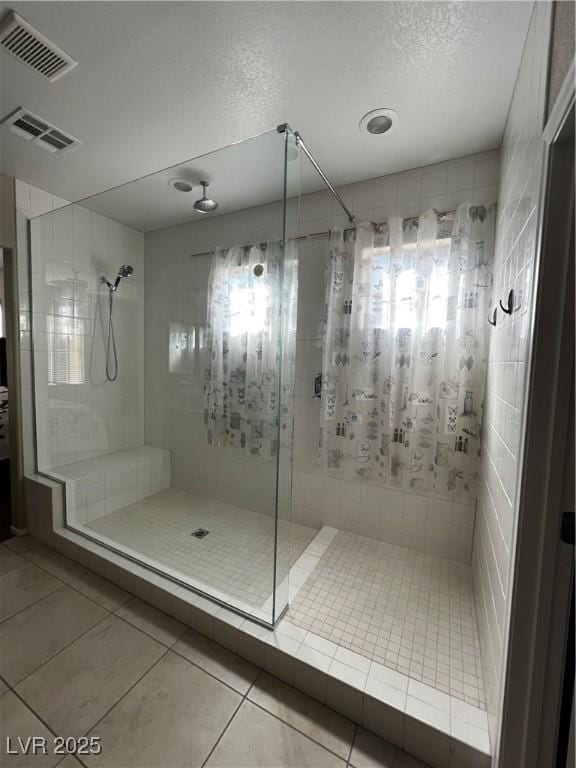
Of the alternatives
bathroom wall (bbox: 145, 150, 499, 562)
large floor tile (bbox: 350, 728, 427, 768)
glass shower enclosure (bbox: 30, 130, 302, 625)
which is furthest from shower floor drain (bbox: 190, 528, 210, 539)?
large floor tile (bbox: 350, 728, 427, 768)

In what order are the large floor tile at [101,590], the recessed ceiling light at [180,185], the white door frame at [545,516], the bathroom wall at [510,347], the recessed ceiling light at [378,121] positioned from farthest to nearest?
the recessed ceiling light at [180,185] < the large floor tile at [101,590] < the recessed ceiling light at [378,121] < the bathroom wall at [510,347] < the white door frame at [545,516]

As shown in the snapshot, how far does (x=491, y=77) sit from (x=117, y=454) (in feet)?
10.7

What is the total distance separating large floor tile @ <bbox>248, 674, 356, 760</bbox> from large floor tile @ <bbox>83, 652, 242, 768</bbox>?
0.11 metres

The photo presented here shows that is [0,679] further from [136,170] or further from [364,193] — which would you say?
[364,193]

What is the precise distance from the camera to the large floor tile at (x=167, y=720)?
100cm

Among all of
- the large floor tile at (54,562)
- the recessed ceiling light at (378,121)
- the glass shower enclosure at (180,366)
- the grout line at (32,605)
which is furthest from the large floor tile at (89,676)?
the recessed ceiling light at (378,121)

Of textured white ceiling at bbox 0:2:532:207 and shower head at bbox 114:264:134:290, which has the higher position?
textured white ceiling at bbox 0:2:532:207

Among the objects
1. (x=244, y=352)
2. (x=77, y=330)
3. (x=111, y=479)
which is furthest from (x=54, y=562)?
(x=244, y=352)

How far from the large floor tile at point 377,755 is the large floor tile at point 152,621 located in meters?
0.84

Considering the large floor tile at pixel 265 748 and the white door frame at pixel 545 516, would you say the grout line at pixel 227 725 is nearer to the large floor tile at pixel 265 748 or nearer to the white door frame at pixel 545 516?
the large floor tile at pixel 265 748

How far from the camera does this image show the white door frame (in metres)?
0.73

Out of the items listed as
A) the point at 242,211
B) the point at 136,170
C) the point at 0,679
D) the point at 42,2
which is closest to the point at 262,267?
the point at 242,211

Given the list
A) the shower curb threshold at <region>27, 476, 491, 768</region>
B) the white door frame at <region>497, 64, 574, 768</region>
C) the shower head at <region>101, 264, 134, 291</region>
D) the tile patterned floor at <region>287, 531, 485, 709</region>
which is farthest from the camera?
the shower head at <region>101, 264, 134, 291</region>

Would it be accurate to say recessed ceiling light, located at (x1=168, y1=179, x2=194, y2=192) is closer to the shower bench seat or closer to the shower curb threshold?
the shower bench seat
